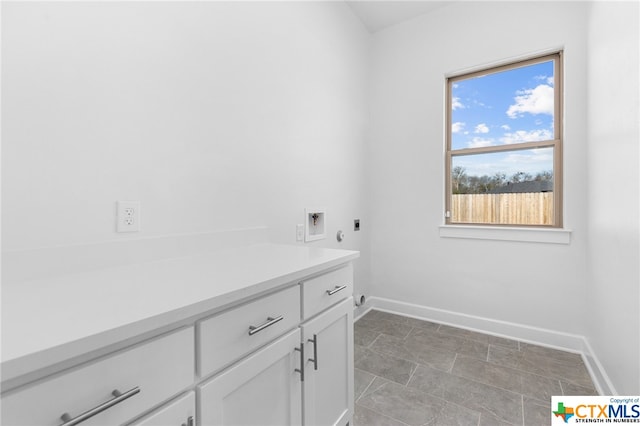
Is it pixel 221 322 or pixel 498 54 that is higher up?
pixel 498 54

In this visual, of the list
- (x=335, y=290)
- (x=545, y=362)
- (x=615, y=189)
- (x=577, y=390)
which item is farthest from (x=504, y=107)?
(x=335, y=290)

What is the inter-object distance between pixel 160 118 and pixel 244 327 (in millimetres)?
924

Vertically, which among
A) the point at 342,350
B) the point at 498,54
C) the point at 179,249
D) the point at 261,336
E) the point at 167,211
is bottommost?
the point at 342,350

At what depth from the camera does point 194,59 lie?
133 cm

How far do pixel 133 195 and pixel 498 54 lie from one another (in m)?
2.79

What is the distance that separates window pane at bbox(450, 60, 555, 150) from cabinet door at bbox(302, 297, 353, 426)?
2076 millimetres

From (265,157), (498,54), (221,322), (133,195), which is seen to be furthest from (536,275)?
(133,195)

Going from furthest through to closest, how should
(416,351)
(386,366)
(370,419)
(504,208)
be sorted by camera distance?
(504,208)
(416,351)
(386,366)
(370,419)

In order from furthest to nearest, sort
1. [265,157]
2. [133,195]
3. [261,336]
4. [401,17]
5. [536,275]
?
[401,17] < [536,275] < [265,157] < [133,195] < [261,336]

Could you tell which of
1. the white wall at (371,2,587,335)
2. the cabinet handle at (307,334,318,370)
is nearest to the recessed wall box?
the white wall at (371,2,587,335)

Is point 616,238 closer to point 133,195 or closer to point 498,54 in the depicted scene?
point 498,54

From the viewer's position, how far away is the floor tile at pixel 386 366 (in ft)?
5.83

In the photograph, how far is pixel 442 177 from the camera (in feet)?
8.45

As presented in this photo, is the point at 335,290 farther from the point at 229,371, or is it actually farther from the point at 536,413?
the point at 536,413
